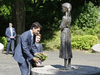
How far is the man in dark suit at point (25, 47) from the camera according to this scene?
5684mm

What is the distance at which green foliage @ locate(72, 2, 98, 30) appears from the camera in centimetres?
2133

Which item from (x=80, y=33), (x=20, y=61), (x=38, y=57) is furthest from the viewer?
(x=80, y=33)

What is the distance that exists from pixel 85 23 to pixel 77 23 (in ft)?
2.57

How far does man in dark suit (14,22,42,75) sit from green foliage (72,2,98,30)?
51.6 ft

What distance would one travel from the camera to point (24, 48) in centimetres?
571

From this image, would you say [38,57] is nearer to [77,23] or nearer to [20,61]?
[20,61]

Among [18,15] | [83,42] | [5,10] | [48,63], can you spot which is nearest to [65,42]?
[48,63]

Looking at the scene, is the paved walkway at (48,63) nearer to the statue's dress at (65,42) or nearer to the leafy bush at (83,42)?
the statue's dress at (65,42)

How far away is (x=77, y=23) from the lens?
71.8ft

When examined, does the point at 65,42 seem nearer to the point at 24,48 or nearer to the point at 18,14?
the point at 24,48

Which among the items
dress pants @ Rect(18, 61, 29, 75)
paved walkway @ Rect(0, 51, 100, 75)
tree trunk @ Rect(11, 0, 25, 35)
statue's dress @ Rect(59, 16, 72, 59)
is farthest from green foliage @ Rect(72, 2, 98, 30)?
dress pants @ Rect(18, 61, 29, 75)

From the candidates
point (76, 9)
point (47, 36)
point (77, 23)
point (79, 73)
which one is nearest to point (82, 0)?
point (76, 9)

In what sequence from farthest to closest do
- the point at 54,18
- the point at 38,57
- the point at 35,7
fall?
1. the point at 35,7
2. the point at 54,18
3. the point at 38,57

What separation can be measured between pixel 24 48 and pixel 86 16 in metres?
16.6
